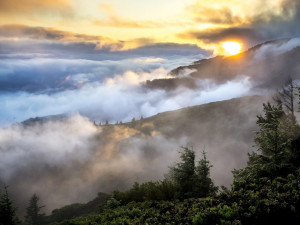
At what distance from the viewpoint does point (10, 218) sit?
96.3ft

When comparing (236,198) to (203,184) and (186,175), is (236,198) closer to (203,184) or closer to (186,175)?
(203,184)

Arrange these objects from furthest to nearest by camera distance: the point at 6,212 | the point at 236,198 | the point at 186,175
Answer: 1. the point at 6,212
2. the point at 186,175
3. the point at 236,198

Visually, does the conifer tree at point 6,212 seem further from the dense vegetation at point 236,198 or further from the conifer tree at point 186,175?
the conifer tree at point 186,175

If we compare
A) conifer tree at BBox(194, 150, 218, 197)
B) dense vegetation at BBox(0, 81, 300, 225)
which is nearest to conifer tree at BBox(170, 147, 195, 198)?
dense vegetation at BBox(0, 81, 300, 225)

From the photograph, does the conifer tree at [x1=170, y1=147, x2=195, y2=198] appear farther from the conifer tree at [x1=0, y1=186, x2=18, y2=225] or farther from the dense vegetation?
the conifer tree at [x1=0, y1=186, x2=18, y2=225]

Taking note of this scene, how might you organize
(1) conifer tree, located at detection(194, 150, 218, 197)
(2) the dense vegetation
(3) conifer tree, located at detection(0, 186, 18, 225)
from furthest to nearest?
(3) conifer tree, located at detection(0, 186, 18, 225) → (1) conifer tree, located at detection(194, 150, 218, 197) → (2) the dense vegetation

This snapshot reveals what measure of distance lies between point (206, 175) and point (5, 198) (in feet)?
76.9

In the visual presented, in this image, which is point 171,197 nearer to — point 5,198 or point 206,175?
point 206,175

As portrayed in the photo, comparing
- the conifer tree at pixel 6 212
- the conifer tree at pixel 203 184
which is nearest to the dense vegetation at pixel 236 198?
the conifer tree at pixel 203 184

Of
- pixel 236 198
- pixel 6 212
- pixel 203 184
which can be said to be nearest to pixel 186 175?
pixel 203 184

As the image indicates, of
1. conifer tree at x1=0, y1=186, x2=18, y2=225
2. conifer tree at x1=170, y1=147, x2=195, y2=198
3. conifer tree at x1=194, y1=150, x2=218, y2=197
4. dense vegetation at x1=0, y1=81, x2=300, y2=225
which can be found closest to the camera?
dense vegetation at x1=0, y1=81, x2=300, y2=225

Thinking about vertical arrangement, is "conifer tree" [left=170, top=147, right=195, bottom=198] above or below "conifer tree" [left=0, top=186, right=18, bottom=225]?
above

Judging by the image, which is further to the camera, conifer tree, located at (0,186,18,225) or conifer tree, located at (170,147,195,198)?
conifer tree, located at (0,186,18,225)

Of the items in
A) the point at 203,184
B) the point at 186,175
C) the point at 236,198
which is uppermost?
the point at 186,175
